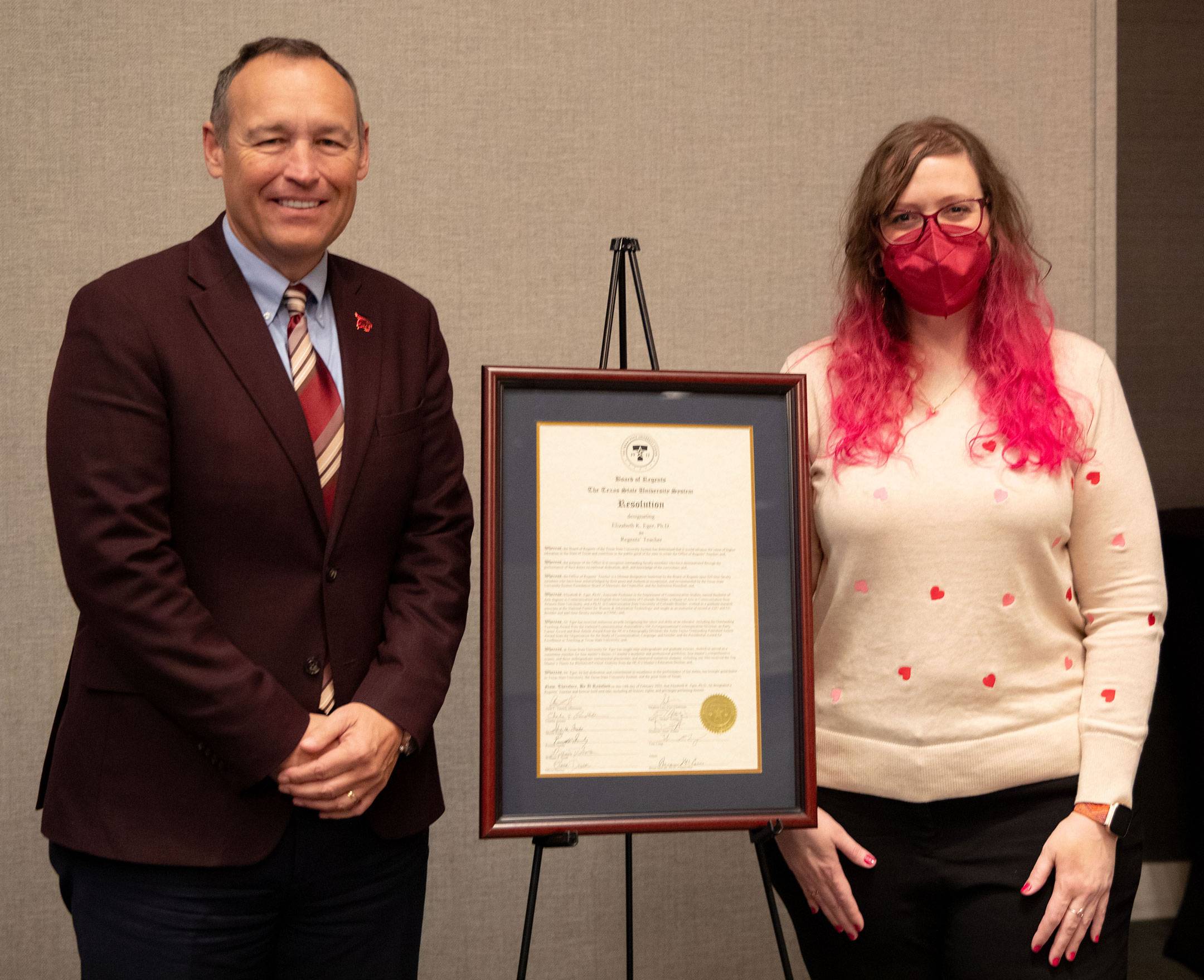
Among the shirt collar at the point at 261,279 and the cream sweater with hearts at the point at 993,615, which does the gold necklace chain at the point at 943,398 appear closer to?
the cream sweater with hearts at the point at 993,615

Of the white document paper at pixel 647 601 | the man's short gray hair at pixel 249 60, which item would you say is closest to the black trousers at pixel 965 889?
the white document paper at pixel 647 601

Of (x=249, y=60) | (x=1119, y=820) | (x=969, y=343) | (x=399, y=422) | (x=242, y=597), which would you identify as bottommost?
(x=1119, y=820)

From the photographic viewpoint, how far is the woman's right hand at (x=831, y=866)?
1.52 m

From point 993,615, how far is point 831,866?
1.42 feet

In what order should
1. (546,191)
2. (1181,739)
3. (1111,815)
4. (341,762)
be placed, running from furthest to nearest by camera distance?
1. (1181,739)
2. (546,191)
3. (1111,815)
4. (341,762)

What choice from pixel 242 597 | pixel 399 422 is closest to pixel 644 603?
pixel 399 422

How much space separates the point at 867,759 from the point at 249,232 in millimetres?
1155

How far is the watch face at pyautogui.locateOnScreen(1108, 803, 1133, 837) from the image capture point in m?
1.45

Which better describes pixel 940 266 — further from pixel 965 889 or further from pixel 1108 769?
pixel 965 889

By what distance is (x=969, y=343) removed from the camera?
167 cm

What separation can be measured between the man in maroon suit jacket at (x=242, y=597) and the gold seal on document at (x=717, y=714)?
372 millimetres

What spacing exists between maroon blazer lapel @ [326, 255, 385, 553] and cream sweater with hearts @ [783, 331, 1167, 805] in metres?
0.69

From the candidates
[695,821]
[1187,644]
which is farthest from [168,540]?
[1187,644]

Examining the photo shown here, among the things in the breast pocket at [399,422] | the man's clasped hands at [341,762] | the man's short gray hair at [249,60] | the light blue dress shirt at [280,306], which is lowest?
the man's clasped hands at [341,762]
